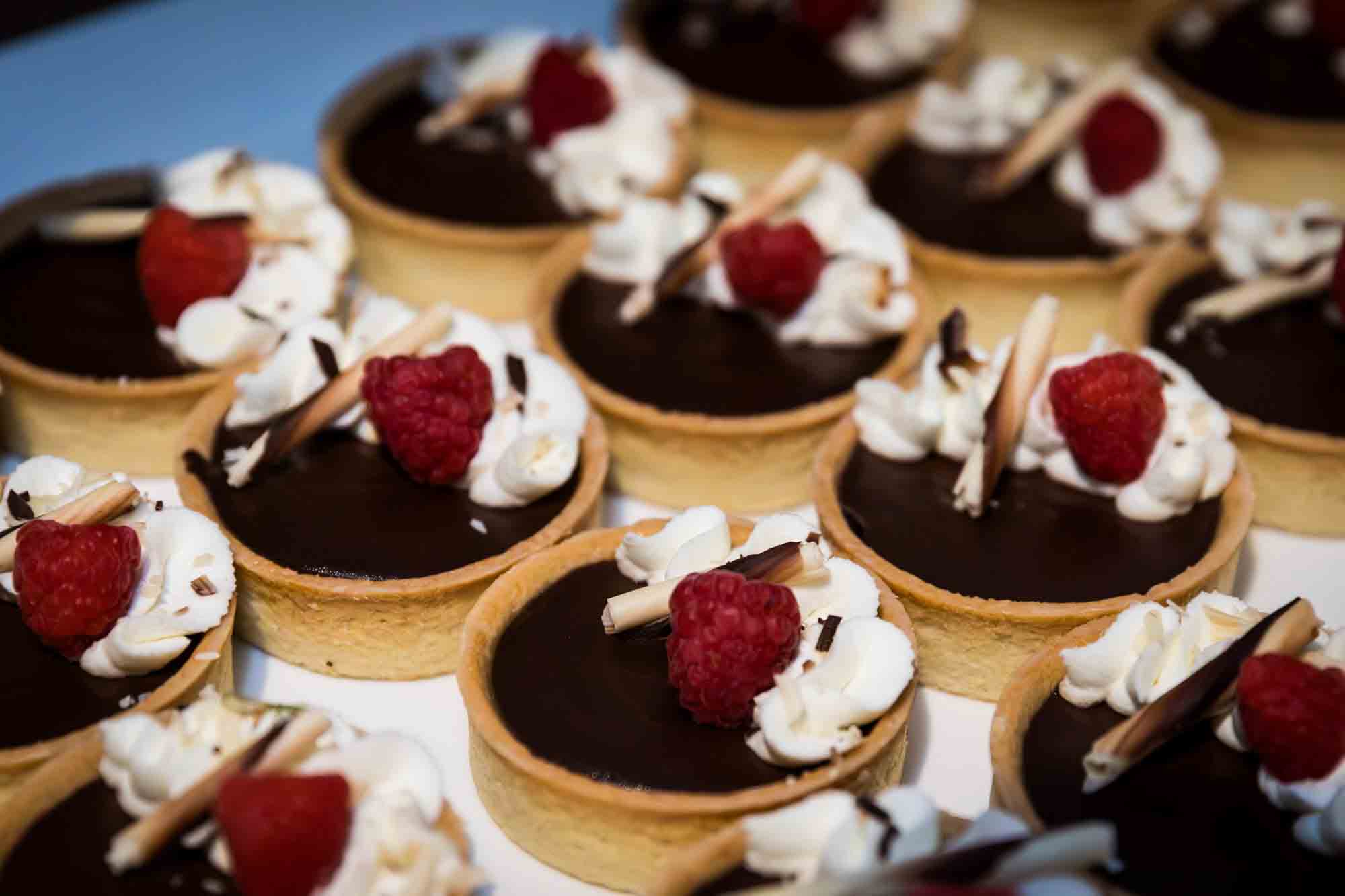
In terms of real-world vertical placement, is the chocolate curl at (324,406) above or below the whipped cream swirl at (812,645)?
above

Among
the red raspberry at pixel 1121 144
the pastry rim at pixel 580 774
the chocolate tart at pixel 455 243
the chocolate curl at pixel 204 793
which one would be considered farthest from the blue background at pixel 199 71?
the chocolate curl at pixel 204 793

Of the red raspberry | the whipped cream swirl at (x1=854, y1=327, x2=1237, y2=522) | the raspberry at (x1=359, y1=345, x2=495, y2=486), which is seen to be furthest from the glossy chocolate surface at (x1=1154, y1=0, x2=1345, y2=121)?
the raspberry at (x1=359, y1=345, x2=495, y2=486)

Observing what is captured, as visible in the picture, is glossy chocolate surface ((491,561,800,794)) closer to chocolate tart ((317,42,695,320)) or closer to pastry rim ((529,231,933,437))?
pastry rim ((529,231,933,437))

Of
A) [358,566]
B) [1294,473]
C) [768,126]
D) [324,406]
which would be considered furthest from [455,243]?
[1294,473]

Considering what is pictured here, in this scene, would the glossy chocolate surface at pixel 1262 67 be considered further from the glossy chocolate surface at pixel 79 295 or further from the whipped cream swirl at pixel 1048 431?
the glossy chocolate surface at pixel 79 295

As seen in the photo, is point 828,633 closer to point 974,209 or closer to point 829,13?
point 974,209

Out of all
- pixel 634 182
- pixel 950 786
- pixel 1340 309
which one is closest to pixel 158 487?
pixel 634 182
